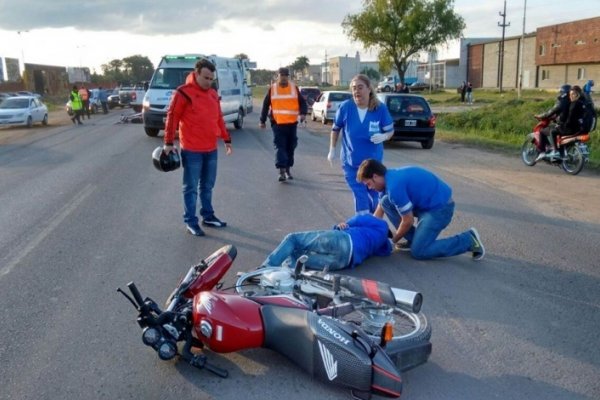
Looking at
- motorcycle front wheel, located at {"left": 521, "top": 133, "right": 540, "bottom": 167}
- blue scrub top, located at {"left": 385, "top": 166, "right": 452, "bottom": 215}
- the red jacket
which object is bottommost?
motorcycle front wheel, located at {"left": 521, "top": 133, "right": 540, "bottom": 167}

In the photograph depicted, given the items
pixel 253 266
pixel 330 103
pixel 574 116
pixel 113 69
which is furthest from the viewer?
pixel 113 69

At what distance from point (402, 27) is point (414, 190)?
46.1 metres

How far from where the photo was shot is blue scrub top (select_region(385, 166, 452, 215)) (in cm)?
592

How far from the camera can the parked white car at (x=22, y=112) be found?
84.5 ft

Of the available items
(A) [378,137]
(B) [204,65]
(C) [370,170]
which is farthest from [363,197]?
(B) [204,65]

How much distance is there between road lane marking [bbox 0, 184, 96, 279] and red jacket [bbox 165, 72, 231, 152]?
1.93 meters

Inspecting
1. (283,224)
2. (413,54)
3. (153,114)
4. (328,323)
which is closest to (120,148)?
(153,114)

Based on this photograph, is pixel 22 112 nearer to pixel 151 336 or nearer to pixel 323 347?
pixel 151 336

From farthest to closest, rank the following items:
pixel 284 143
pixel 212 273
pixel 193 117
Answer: pixel 284 143
pixel 193 117
pixel 212 273

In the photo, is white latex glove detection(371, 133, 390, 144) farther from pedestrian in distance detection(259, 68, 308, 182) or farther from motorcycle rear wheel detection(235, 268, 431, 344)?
pedestrian in distance detection(259, 68, 308, 182)

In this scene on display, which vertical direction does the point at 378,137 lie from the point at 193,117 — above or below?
below

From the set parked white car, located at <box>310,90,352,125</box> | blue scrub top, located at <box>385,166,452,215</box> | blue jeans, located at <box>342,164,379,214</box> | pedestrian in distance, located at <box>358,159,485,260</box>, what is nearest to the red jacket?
blue jeans, located at <box>342,164,379,214</box>

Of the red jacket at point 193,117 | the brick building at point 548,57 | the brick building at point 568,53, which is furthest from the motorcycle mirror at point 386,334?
the brick building at point 568,53

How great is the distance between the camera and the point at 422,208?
20.5 ft
